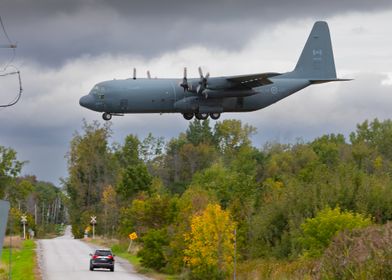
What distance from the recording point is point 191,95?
1462 inches

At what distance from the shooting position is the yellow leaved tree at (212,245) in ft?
183

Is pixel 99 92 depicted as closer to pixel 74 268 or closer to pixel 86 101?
pixel 86 101

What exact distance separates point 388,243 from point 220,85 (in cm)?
1592

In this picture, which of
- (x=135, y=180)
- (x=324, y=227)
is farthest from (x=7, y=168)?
(x=324, y=227)

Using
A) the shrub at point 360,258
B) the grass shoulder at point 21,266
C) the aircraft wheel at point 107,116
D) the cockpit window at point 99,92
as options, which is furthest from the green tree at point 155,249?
the shrub at point 360,258

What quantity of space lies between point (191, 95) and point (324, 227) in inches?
752

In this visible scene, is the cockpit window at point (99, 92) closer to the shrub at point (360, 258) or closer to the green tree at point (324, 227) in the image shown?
the shrub at point (360, 258)

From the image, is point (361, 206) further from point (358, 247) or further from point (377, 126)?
point (377, 126)

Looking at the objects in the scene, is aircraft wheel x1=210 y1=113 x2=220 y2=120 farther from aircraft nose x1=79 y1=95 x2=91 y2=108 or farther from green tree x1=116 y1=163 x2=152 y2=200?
green tree x1=116 y1=163 x2=152 y2=200

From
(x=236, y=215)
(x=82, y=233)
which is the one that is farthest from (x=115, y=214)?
(x=236, y=215)

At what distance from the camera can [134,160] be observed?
566 ft

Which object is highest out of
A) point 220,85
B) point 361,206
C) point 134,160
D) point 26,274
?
point 134,160

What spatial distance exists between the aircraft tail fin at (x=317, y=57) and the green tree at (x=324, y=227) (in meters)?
13.0

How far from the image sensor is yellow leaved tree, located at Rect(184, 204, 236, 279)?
2199 inches
